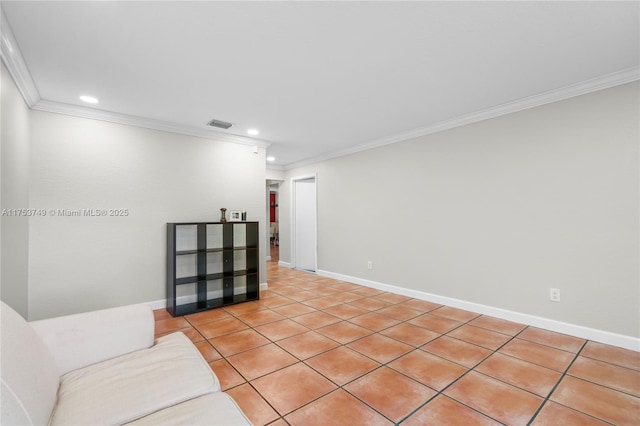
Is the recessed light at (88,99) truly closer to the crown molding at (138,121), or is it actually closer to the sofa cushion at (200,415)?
the crown molding at (138,121)

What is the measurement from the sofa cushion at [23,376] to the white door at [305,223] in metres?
5.18

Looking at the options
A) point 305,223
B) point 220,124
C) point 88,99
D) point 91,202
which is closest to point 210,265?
point 91,202

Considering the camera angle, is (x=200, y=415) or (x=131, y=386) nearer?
(x=200, y=415)

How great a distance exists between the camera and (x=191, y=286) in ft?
13.3

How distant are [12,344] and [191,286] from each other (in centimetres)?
314

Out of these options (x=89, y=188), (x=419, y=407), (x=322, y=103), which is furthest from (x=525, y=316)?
(x=89, y=188)

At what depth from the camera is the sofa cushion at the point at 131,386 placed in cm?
117

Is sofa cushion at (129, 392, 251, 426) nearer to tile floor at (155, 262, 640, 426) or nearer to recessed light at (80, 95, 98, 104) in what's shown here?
tile floor at (155, 262, 640, 426)

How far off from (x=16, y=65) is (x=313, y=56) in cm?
246

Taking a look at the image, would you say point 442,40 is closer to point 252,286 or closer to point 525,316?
point 525,316

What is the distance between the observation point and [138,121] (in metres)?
3.73

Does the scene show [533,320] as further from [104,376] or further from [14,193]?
[14,193]

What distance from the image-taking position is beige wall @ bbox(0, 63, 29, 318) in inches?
91.9

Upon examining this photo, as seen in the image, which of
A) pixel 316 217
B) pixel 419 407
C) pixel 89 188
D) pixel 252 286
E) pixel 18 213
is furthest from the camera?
pixel 316 217
